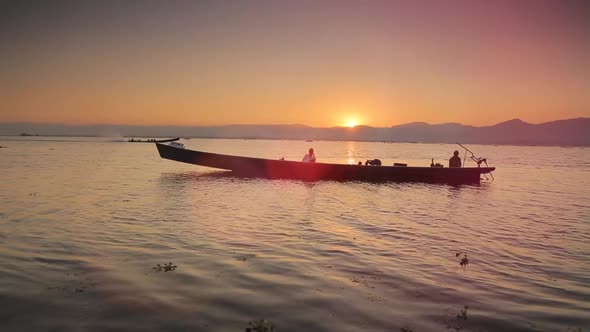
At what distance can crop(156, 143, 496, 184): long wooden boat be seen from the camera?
29844mm

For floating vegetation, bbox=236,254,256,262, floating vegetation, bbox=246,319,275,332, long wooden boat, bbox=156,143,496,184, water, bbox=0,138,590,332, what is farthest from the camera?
long wooden boat, bbox=156,143,496,184

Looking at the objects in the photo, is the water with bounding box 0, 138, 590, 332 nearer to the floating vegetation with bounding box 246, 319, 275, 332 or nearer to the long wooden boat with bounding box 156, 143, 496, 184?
the floating vegetation with bounding box 246, 319, 275, 332

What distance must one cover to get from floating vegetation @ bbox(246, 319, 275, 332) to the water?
0.58 ft

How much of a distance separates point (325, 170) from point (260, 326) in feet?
81.0

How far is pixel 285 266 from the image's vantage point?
8.83 m

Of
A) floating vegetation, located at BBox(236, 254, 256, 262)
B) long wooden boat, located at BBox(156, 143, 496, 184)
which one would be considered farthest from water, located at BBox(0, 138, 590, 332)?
long wooden boat, located at BBox(156, 143, 496, 184)

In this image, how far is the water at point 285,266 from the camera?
6.07 metres

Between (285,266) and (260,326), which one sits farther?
(285,266)

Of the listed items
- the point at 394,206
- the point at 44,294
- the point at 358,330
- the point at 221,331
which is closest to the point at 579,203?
the point at 394,206

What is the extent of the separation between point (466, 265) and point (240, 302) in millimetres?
6030

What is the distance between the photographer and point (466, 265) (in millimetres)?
9383

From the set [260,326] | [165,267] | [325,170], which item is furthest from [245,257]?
[325,170]

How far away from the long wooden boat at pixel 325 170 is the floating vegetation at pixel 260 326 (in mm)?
24205

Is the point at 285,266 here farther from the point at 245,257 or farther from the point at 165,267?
the point at 165,267
